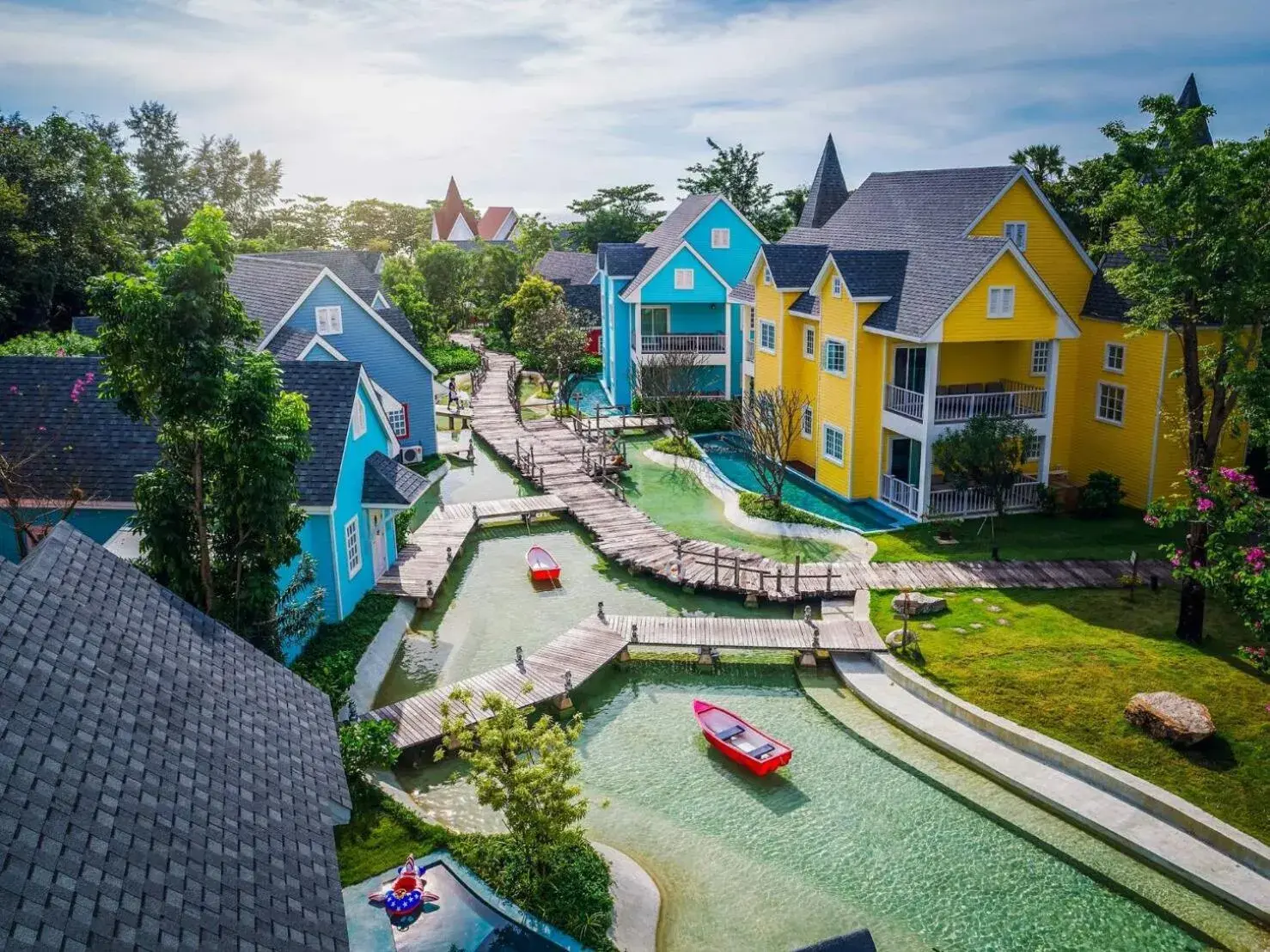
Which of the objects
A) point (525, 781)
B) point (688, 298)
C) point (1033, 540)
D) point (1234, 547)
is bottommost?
point (1033, 540)

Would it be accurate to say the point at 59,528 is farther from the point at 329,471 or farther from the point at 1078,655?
the point at 1078,655

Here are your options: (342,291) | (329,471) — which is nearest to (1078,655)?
(329,471)

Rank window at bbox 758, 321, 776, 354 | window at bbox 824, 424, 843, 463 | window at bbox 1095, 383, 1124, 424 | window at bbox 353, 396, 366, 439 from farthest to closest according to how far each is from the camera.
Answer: window at bbox 758, 321, 776, 354
window at bbox 824, 424, 843, 463
window at bbox 1095, 383, 1124, 424
window at bbox 353, 396, 366, 439

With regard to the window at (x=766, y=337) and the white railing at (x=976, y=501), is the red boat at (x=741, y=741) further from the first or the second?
the window at (x=766, y=337)

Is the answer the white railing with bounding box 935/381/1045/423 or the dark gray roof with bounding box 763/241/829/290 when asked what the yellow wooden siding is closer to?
the white railing with bounding box 935/381/1045/423

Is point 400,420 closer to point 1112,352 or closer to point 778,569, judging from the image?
point 778,569

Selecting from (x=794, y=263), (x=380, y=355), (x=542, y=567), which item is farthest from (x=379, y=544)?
(x=794, y=263)

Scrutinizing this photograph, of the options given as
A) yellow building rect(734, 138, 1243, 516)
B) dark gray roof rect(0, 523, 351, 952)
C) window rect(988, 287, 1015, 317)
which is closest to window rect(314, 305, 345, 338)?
yellow building rect(734, 138, 1243, 516)
